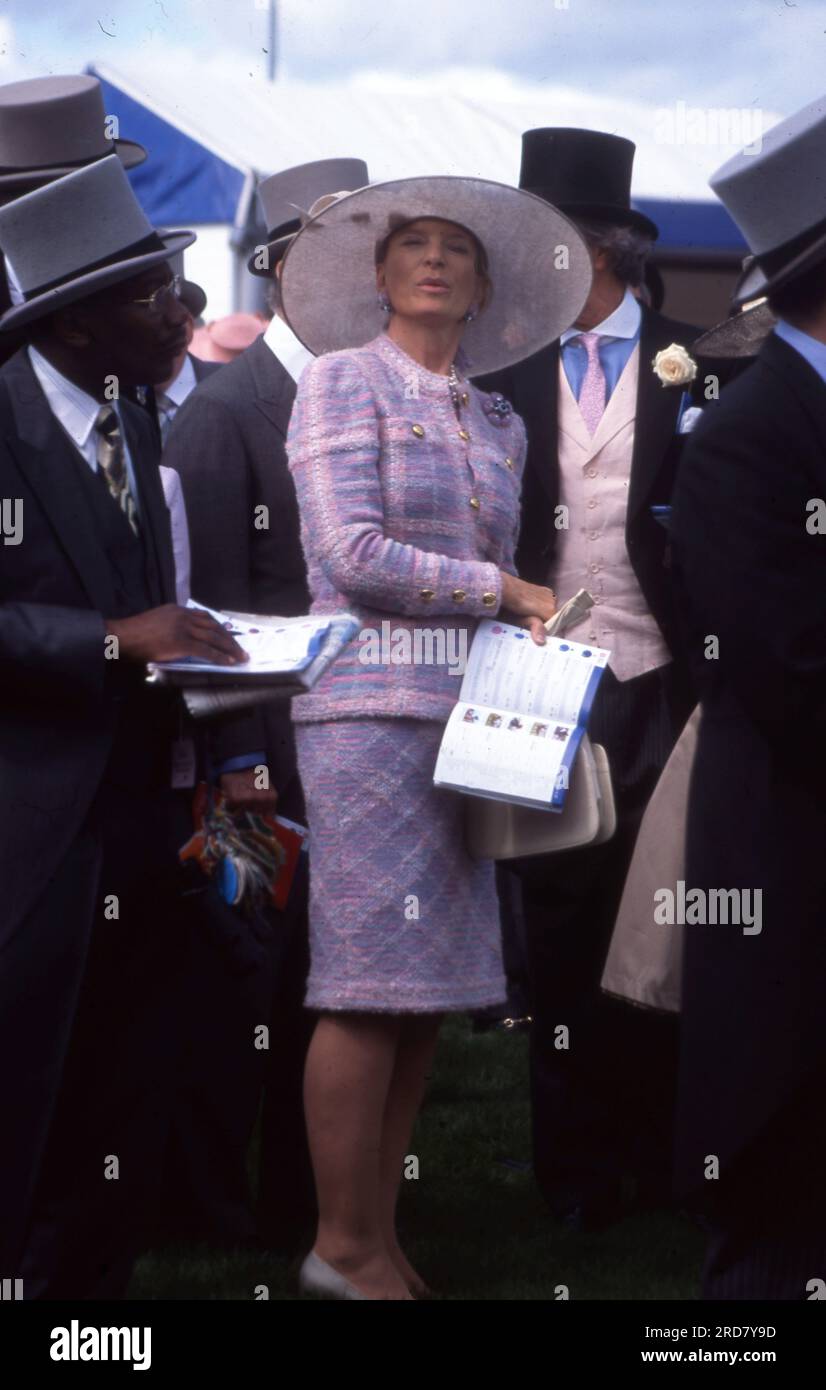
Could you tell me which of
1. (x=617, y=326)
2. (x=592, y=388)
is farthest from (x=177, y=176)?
(x=592, y=388)

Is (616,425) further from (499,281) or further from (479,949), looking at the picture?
(479,949)

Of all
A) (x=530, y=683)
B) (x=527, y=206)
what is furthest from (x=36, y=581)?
(x=527, y=206)

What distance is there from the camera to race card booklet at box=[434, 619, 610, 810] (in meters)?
4.15

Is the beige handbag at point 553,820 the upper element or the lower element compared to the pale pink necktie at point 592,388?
lower

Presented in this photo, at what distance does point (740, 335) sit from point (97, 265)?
41.3 inches

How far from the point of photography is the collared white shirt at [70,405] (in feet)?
12.0

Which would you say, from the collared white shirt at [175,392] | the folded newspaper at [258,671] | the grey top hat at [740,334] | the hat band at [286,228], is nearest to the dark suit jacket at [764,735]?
the grey top hat at [740,334]

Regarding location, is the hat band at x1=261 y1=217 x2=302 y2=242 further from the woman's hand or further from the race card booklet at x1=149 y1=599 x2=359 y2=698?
the race card booklet at x1=149 y1=599 x2=359 y2=698

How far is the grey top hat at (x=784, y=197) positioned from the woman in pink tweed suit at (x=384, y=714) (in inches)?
45.7

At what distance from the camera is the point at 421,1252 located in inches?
197

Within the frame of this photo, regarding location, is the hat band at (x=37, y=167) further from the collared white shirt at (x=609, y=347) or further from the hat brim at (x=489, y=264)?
the collared white shirt at (x=609, y=347)

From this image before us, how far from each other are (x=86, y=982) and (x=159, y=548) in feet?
2.39

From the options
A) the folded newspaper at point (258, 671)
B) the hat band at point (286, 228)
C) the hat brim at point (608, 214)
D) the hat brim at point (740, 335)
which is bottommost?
the folded newspaper at point (258, 671)

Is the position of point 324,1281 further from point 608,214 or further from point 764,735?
point 608,214
